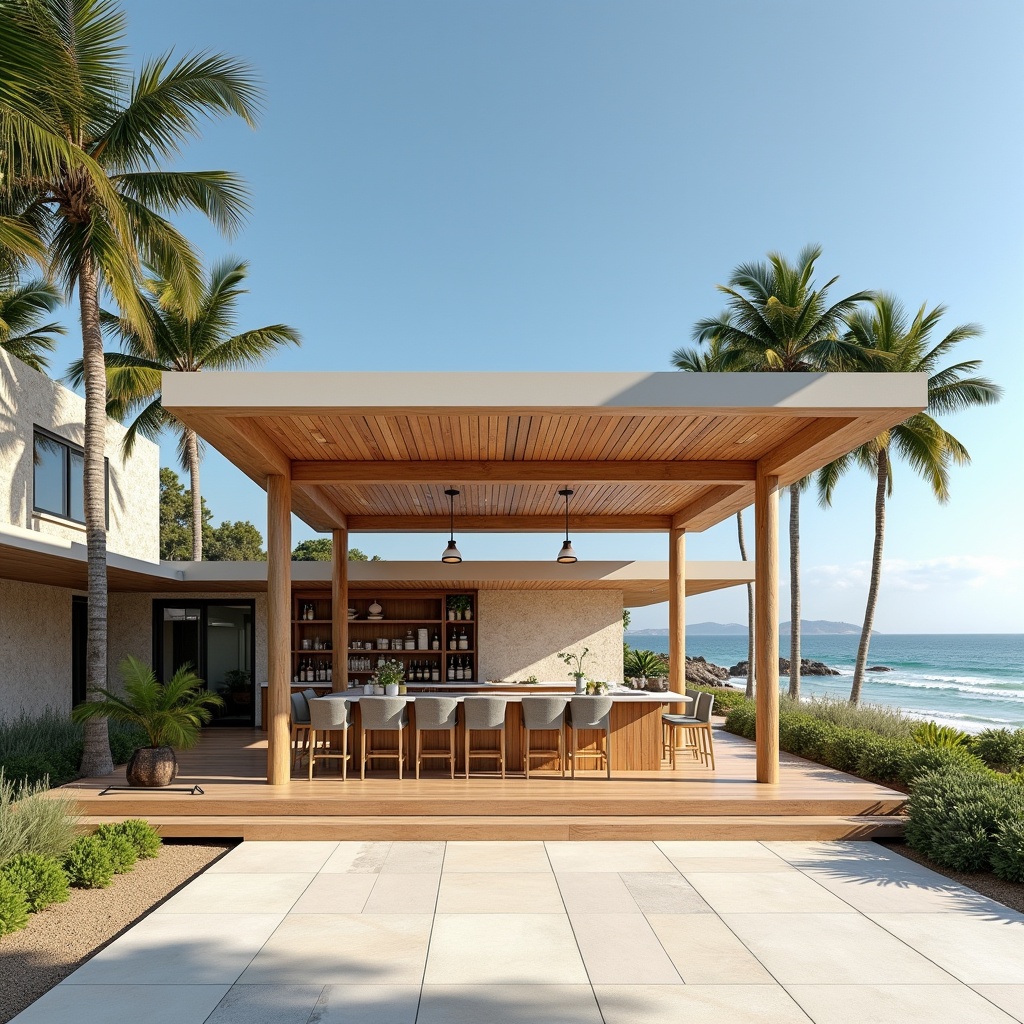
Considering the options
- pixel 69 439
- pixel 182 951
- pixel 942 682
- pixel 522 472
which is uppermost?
pixel 69 439

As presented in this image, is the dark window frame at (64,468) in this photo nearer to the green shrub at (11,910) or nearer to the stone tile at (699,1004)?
the green shrub at (11,910)

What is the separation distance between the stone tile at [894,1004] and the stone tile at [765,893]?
1252 millimetres

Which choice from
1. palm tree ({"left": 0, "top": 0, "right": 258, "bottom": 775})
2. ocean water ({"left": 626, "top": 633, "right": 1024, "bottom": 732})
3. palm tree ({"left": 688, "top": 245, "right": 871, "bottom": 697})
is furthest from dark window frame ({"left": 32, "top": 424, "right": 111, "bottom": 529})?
ocean water ({"left": 626, "top": 633, "right": 1024, "bottom": 732})

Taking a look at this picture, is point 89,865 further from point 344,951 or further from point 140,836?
point 344,951

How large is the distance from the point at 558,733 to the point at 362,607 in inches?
252

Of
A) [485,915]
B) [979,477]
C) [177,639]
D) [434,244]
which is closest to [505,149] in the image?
[434,244]

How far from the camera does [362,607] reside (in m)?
15.2

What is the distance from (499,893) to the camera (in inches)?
230

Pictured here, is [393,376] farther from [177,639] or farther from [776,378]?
[177,639]

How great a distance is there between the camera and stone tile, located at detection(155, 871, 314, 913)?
5.53m

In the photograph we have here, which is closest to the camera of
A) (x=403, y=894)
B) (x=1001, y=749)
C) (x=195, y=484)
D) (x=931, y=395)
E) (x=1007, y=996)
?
(x=1007, y=996)

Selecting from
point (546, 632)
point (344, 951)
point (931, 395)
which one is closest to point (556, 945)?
point (344, 951)

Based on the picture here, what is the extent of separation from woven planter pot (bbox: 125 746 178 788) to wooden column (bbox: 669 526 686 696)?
21.7 ft

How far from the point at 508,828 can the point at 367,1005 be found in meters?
3.40
